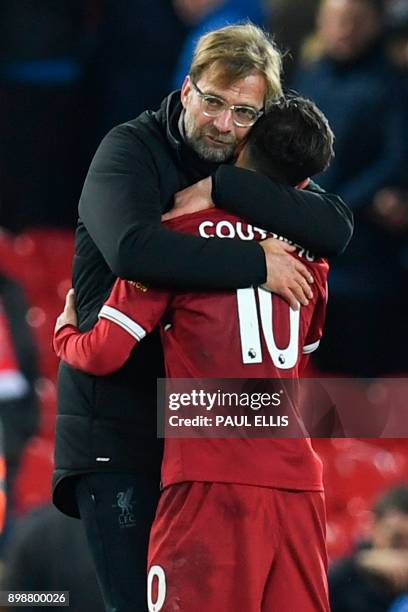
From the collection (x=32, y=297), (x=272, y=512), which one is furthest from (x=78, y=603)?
(x=32, y=297)

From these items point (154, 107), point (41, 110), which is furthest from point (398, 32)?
point (41, 110)

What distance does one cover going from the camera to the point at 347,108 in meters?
4.77

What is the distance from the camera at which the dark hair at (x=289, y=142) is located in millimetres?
2180

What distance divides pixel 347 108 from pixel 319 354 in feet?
3.35

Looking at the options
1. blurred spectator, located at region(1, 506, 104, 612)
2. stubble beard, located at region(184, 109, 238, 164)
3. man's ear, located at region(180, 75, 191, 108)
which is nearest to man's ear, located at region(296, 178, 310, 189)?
stubble beard, located at region(184, 109, 238, 164)

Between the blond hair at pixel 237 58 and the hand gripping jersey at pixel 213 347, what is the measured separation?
26cm

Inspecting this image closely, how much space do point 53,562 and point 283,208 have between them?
1793 mm

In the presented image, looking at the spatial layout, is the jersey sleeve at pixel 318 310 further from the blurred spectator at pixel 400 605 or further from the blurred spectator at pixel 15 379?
the blurred spectator at pixel 15 379

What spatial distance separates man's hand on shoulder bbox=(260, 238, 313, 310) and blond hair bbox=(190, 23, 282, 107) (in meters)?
0.26

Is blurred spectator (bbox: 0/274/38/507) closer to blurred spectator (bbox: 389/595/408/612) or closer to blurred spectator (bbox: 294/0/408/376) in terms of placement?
blurred spectator (bbox: 294/0/408/376)

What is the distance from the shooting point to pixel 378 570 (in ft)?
12.7

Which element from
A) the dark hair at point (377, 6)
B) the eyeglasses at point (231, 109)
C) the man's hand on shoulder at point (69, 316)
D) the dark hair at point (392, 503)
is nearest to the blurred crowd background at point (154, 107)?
the dark hair at point (377, 6)

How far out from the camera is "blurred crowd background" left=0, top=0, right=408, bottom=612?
4.75 m

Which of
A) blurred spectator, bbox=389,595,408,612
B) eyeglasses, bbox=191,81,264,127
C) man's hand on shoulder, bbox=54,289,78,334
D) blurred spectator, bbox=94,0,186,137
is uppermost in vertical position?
blurred spectator, bbox=94,0,186,137
